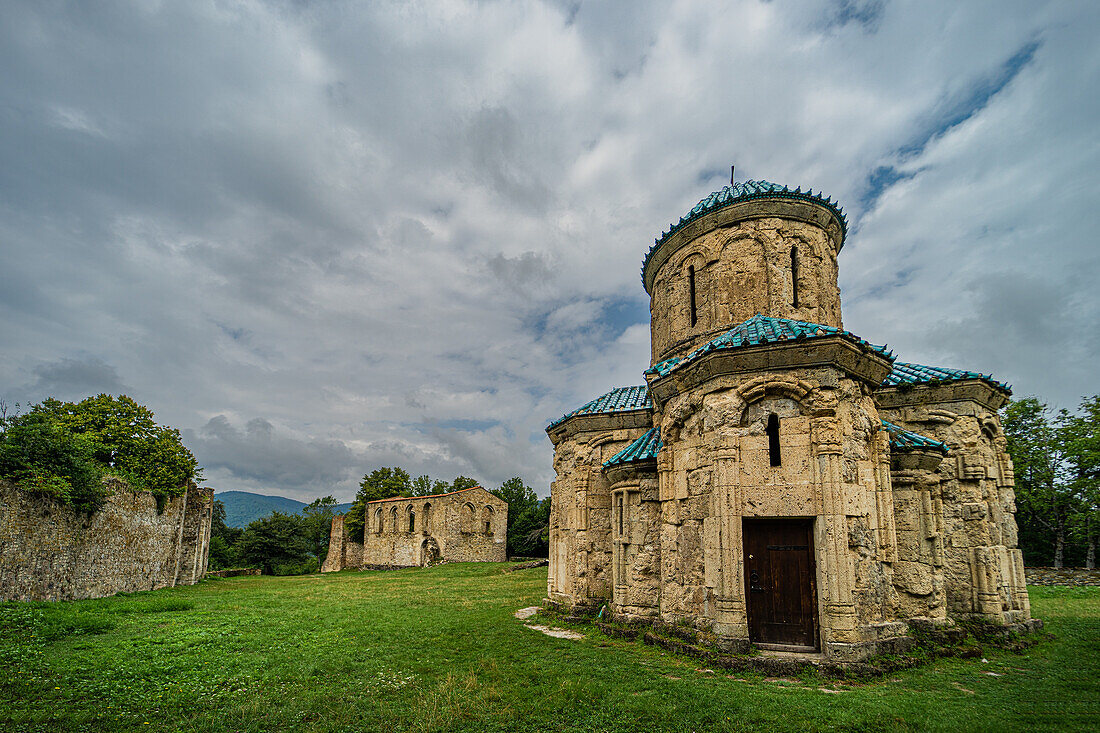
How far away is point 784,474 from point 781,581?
5.67 feet

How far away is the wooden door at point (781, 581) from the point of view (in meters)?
7.79

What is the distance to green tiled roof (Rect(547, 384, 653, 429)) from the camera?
13109mm

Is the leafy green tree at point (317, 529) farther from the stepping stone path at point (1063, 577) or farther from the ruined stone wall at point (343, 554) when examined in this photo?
the stepping stone path at point (1063, 577)

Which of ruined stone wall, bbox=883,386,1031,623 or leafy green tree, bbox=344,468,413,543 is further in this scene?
leafy green tree, bbox=344,468,413,543

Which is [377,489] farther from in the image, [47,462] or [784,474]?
[784,474]

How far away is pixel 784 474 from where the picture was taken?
26.3 ft

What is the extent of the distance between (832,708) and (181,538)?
25.2 meters

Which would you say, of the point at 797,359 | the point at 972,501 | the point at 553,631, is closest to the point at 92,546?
the point at 553,631

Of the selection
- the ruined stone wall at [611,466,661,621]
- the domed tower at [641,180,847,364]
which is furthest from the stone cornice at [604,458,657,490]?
the domed tower at [641,180,847,364]

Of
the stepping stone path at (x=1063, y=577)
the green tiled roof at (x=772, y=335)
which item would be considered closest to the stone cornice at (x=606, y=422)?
the green tiled roof at (x=772, y=335)

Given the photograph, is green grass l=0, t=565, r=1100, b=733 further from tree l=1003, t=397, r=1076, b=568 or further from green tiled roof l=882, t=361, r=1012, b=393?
tree l=1003, t=397, r=1076, b=568

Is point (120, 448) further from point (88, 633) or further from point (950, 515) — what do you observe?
point (950, 515)

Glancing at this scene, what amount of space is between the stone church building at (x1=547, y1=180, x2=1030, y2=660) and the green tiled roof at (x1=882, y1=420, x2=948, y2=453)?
0.16ft

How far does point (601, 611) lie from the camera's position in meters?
11.3
